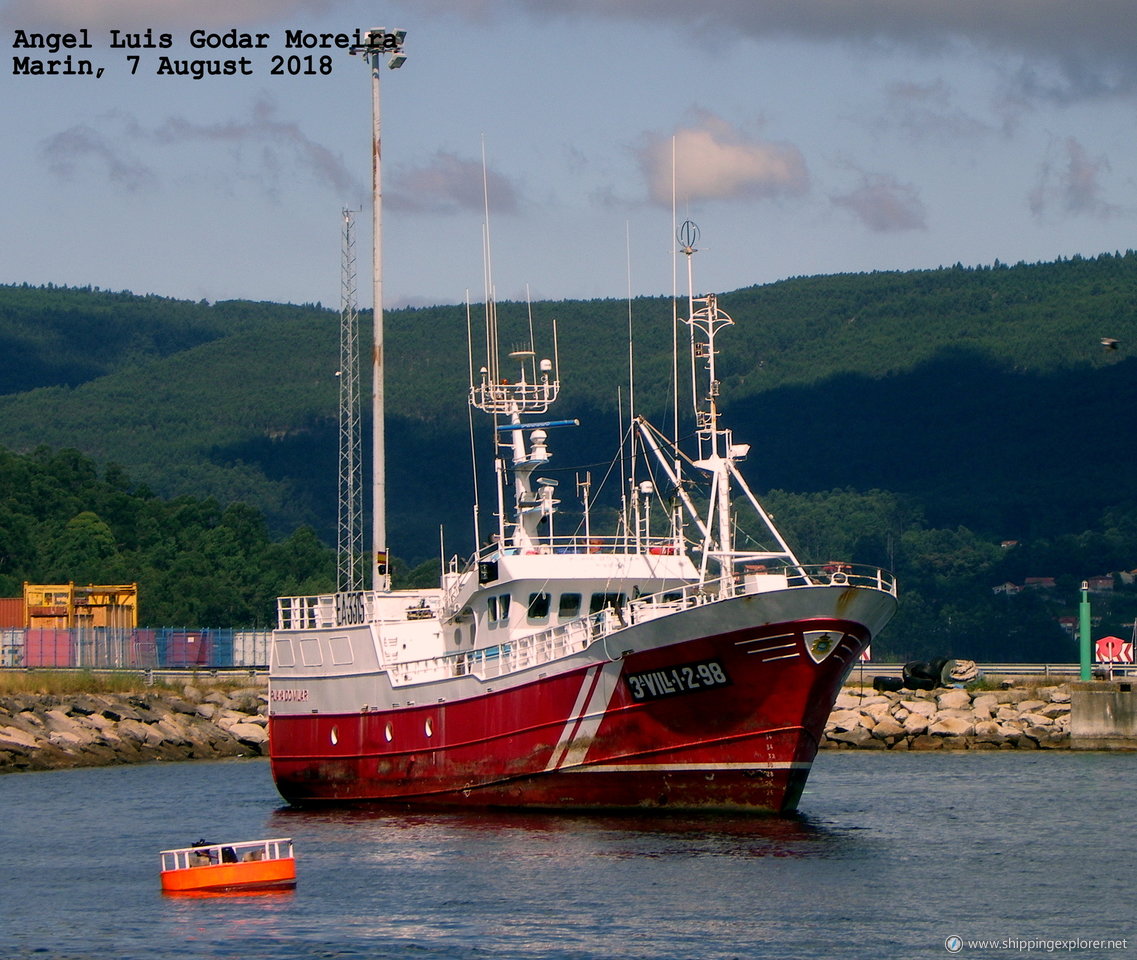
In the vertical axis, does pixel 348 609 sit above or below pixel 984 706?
above

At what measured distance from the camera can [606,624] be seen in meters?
41.7

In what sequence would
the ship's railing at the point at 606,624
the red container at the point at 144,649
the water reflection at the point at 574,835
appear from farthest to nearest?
the red container at the point at 144,649
the ship's railing at the point at 606,624
the water reflection at the point at 574,835

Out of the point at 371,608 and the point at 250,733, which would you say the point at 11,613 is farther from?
the point at 371,608

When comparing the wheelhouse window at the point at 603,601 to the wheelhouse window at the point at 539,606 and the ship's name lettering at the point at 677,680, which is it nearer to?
the wheelhouse window at the point at 539,606

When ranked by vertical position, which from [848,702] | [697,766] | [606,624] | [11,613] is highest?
[606,624]

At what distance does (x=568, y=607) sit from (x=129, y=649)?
167 feet

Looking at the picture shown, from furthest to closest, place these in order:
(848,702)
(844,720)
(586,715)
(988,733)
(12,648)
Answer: (12,648), (848,702), (844,720), (988,733), (586,715)

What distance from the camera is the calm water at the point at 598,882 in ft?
103

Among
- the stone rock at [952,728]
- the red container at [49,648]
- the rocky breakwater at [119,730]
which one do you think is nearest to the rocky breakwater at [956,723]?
the stone rock at [952,728]

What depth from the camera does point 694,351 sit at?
41469mm

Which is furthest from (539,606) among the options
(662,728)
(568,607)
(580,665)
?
(662,728)

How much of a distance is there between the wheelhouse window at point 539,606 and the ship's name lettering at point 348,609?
17.8ft

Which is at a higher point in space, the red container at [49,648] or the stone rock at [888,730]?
the red container at [49,648]

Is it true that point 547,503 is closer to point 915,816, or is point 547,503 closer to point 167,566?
point 915,816
